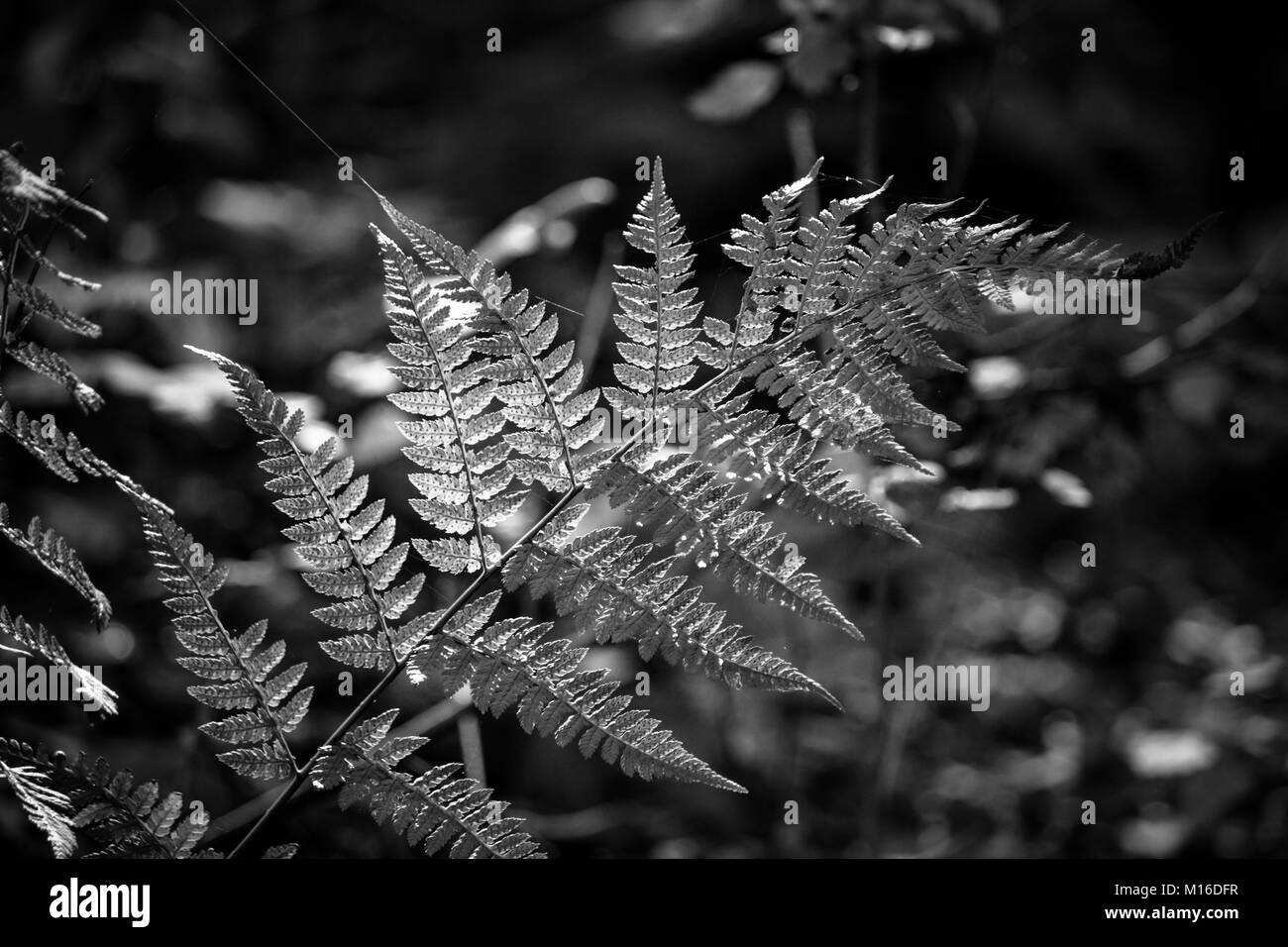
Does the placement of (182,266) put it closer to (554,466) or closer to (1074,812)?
(554,466)

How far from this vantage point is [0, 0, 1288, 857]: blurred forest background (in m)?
1.11

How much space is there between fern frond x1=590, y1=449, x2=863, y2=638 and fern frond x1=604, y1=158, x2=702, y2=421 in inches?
1.3

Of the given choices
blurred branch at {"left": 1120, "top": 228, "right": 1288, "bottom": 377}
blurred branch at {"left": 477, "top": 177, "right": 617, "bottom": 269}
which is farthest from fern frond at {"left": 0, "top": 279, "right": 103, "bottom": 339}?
blurred branch at {"left": 1120, "top": 228, "right": 1288, "bottom": 377}

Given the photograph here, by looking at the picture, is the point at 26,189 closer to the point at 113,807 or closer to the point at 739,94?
the point at 113,807

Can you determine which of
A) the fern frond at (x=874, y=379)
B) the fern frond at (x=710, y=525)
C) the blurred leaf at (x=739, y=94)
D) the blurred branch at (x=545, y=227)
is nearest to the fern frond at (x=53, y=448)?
the fern frond at (x=710, y=525)

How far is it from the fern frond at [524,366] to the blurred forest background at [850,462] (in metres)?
0.18

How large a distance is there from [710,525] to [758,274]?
128 mm

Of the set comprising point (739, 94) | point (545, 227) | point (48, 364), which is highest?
point (739, 94)

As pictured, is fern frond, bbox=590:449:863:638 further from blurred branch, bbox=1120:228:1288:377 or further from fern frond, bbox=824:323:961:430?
blurred branch, bbox=1120:228:1288:377

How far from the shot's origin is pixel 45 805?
0.51 meters

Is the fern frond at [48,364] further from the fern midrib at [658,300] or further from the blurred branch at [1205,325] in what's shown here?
the blurred branch at [1205,325]

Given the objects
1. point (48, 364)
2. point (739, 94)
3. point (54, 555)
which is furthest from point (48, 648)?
point (739, 94)
